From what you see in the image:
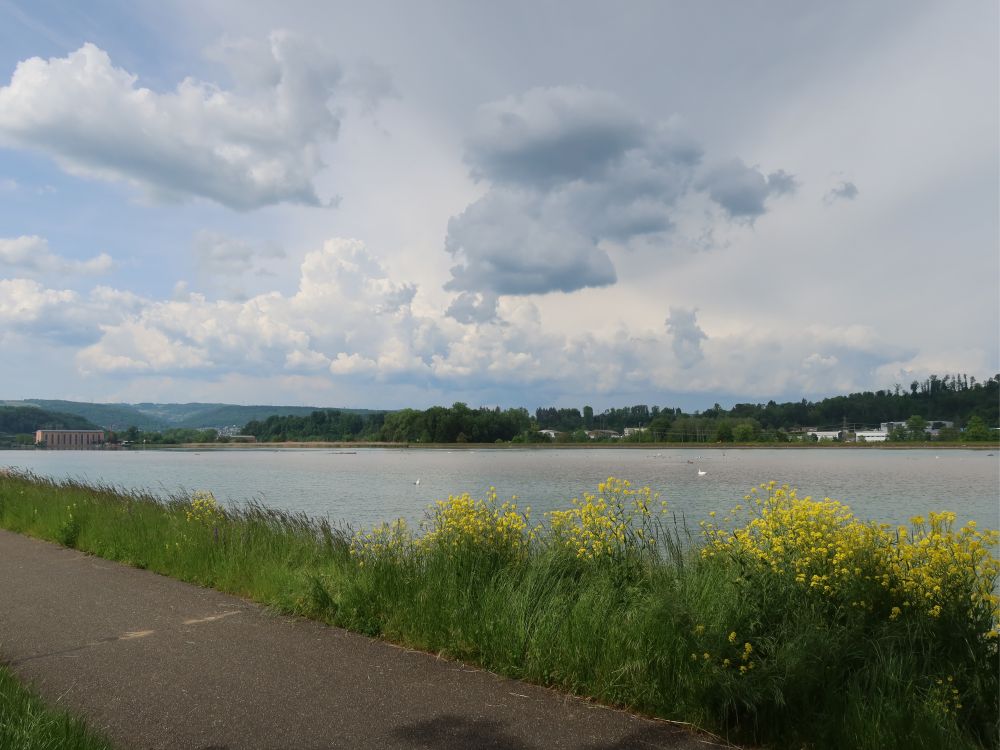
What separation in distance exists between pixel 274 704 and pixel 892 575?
4741mm

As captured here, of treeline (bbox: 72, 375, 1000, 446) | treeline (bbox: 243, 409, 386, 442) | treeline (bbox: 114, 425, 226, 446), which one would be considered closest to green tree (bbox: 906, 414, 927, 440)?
treeline (bbox: 72, 375, 1000, 446)

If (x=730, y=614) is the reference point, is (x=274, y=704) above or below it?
below

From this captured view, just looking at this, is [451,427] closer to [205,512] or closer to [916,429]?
[916,429]

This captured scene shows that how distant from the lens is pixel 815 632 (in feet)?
17.0

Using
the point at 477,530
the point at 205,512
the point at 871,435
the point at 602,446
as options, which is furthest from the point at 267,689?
the point at 871,435

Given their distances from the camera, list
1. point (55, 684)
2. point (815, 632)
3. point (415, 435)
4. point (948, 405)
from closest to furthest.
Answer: point (815, 632)
point (55, 684)
point (415, 435)
point (948, 405)

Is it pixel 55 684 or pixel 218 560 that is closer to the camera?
pixel 55 684

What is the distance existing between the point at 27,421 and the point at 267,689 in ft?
693

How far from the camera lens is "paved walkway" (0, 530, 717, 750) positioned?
189 inches

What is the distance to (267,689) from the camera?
5598 mm

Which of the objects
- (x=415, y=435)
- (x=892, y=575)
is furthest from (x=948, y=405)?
(x=892, y=575)

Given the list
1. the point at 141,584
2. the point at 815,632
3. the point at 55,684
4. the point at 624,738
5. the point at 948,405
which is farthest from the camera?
the point at 948,405

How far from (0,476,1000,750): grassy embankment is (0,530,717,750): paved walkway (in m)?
0.29

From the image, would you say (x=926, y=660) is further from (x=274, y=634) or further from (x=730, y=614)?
(x=274, y=634)
